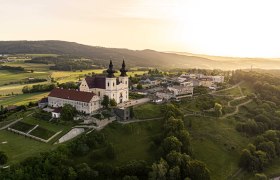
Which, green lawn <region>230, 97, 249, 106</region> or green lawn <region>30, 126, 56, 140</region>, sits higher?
green lawn <region>230, 97, 249, 106</region>

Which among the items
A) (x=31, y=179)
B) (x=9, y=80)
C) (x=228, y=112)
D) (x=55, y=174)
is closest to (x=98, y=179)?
(x=55, y=174)

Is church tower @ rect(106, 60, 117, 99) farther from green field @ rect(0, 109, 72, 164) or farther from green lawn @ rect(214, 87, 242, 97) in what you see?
green lawn @ rect(214, 87, 242, 97)

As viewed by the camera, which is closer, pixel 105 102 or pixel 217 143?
pixel 217 143

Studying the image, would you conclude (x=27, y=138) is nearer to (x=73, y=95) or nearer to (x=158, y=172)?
(x=73, y=95)

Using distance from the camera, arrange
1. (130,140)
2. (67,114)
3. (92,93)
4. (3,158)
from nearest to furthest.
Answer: (3,158) → (130,140) → (67,114) → (92,93)

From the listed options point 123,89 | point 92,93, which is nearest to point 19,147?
point 92,93

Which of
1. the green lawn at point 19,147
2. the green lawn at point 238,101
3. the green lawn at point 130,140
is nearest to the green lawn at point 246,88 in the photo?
the green lawn at point 238,101

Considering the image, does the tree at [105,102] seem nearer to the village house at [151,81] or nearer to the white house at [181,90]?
the white house at [181,90]

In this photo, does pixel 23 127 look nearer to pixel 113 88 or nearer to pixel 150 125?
pixel 113 88

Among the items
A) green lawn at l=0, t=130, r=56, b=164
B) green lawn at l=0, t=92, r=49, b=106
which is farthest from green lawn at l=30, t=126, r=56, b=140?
green lawn at l=0, t=92, r=49, b=106
